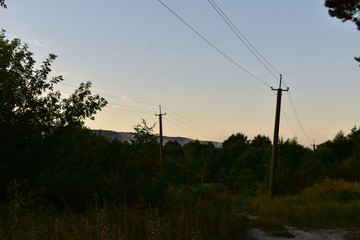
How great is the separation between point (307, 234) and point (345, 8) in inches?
330

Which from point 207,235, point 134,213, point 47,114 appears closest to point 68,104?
point 47,114

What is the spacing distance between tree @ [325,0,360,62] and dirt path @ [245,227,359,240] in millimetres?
7471

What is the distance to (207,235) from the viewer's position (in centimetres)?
A: 742

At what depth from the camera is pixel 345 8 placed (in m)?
14.4

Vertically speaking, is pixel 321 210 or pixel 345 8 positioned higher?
pixel 345 8

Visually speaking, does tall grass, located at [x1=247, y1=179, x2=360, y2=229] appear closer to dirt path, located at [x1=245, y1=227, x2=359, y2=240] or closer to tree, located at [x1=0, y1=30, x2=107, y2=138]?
dirt path, located at [x1=245, y1=227, x2=359, y2=240]

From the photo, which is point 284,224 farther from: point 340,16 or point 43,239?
point 43,239

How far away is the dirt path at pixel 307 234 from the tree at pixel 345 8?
24.5ft

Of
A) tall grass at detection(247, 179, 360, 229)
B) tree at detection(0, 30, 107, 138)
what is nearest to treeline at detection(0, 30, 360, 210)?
tree at detection(0, 30, 107, 138)

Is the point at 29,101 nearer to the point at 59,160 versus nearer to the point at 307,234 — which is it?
the point at 59,160

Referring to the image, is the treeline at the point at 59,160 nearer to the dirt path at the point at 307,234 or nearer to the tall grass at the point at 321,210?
the dirt path at the point at 307,234

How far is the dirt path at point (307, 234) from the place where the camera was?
1025cm

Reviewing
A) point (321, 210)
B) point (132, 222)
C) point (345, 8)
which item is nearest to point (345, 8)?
point (345, 8)

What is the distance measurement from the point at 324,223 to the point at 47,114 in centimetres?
948
